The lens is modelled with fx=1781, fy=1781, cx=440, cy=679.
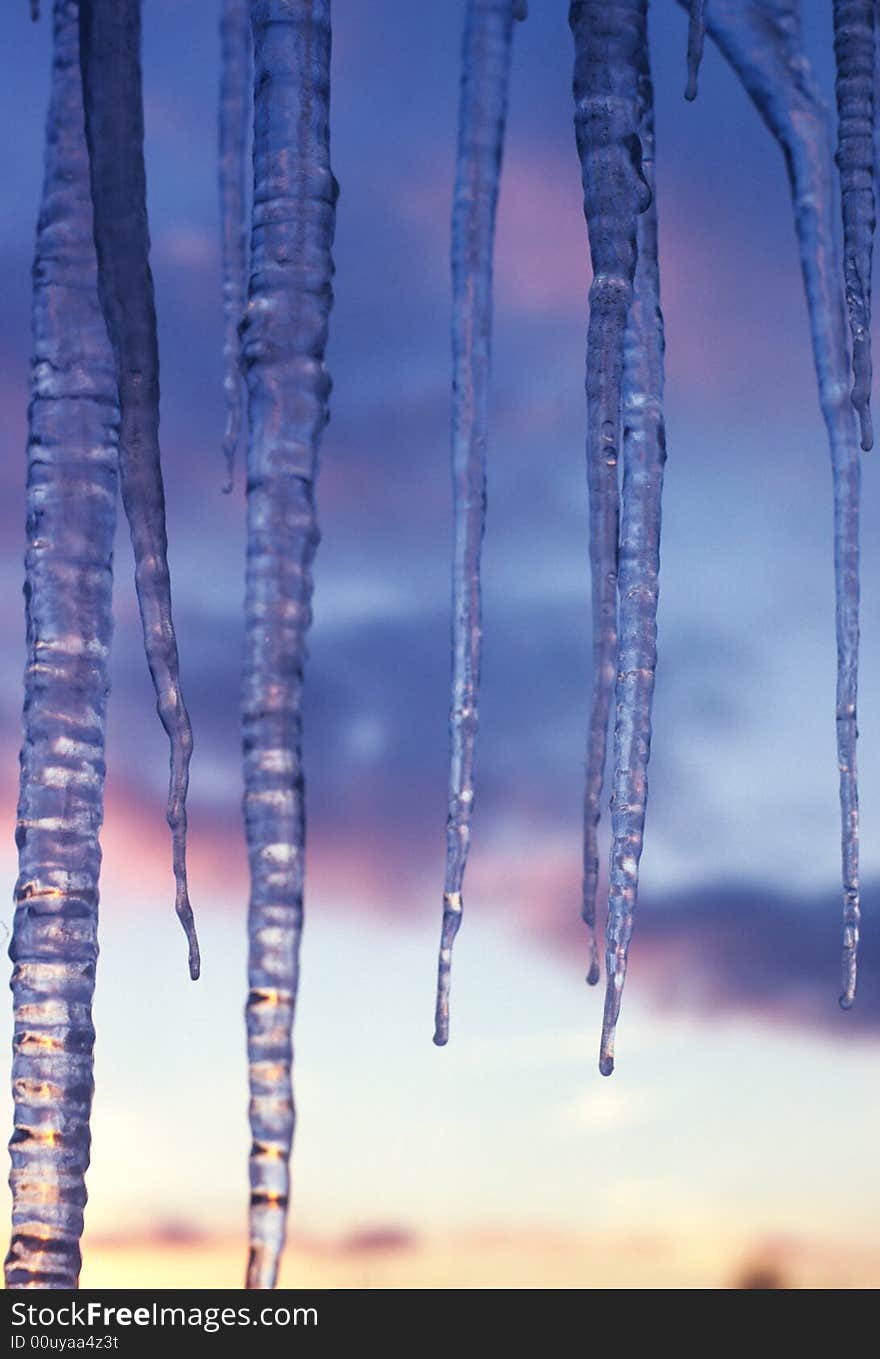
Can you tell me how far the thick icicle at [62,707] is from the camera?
12.3ft

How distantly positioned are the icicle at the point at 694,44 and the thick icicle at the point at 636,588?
201 millimetres

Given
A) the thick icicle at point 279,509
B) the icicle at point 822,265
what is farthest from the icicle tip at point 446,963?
the icicle at point 822,265

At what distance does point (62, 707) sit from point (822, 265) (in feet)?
6.50

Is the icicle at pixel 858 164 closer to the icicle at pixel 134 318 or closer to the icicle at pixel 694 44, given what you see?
the icicle at pixel 694 44

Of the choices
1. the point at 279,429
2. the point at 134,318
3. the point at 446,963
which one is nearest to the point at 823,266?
the point at 279,429

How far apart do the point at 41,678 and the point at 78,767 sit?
22cm

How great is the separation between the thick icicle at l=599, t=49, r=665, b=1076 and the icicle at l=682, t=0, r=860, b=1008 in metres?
0.35

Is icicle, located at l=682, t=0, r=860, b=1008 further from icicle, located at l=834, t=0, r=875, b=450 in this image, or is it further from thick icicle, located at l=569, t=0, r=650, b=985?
thick icicle, located at l=569, t=0, r=650, b=985

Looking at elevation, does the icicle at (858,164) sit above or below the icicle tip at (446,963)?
above

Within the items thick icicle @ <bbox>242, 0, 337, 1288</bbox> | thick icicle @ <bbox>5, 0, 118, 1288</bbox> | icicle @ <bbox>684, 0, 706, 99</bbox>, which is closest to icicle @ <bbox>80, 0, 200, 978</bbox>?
thick icicle @ <bbox>5, 0, 118, 1288</bbox>

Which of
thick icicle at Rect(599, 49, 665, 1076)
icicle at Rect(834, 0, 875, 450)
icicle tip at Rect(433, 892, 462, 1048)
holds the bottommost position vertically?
icicle tip at Rect(433, 892, 462, 1048)

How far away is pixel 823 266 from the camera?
4043 millimetres

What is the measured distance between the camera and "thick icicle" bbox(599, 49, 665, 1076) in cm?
370
